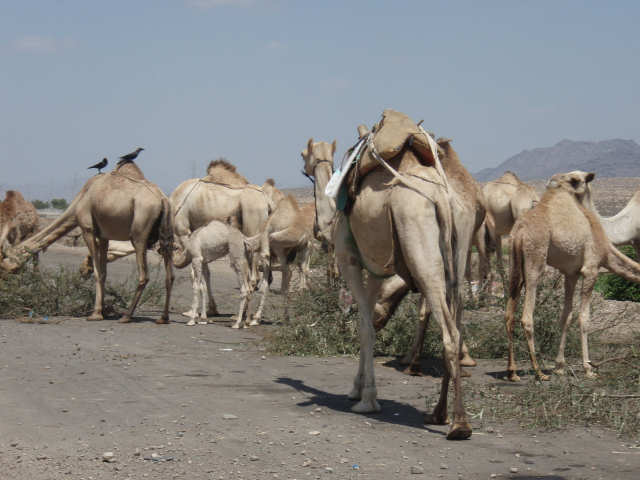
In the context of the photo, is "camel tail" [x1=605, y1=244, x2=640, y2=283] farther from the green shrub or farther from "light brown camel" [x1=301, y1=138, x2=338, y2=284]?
the green shrub

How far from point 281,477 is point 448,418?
2.06 m

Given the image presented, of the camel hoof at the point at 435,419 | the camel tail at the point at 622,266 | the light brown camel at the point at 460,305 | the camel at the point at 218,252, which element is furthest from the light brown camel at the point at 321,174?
the camel at the point at 218,252

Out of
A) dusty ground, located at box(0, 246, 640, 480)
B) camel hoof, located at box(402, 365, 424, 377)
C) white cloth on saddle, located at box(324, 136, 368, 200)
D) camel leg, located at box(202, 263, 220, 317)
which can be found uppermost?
white cloth on saddle, located at box(324, 136, 368, 200)

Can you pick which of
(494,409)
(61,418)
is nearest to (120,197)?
(61,418)

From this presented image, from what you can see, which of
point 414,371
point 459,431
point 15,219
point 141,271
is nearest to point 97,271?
point 141,271

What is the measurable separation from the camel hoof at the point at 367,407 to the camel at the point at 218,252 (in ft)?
21.5

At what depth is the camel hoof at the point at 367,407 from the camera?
7.36 meters

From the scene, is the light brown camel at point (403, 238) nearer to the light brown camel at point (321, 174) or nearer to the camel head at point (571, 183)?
the light brown camel at point (321, 174)

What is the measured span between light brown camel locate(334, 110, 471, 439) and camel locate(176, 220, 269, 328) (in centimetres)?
635

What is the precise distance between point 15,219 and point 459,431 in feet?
42.0

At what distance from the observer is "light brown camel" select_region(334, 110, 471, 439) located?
6.42 m

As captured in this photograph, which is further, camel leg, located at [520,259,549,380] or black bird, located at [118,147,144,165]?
black bird, located at [118,147,144,165]

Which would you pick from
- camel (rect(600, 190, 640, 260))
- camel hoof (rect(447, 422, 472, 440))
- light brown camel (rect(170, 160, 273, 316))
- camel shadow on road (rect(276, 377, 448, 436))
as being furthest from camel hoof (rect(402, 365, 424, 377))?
light brown camel (rect(170, 160, 273, 316))

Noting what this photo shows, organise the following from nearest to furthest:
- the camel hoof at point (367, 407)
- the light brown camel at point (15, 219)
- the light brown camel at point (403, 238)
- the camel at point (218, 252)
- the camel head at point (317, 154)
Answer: the light brown camel at point (403, 238), the camel hoof at point (367, 407), the camel head at point (317, 154), the camel at point (218, 252), the light brown camel at point (15, 219)
